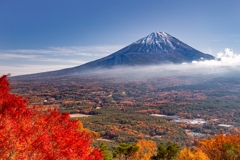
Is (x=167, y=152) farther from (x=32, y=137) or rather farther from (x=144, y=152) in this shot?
(x=32, y=137)

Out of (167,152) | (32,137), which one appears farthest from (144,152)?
(32,137)

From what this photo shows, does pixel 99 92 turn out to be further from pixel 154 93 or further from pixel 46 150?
pixel 46 150

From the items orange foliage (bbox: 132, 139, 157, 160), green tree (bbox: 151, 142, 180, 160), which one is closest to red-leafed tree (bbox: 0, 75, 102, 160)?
green tree (bbox: 151, 142, 180, 160)

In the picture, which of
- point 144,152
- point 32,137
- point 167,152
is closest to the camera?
point 32,137

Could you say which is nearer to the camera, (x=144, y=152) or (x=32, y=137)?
(x=32, y=137)

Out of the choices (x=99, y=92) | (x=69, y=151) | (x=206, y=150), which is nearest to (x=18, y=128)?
(x=69, y=151)

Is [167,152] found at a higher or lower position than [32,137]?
lower

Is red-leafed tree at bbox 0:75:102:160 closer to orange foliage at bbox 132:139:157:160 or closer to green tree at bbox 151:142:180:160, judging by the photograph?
green tree at bbox 151:142:180:160

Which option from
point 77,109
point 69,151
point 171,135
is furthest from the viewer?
point 77,109

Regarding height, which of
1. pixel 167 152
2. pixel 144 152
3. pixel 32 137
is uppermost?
pixel 32 137
